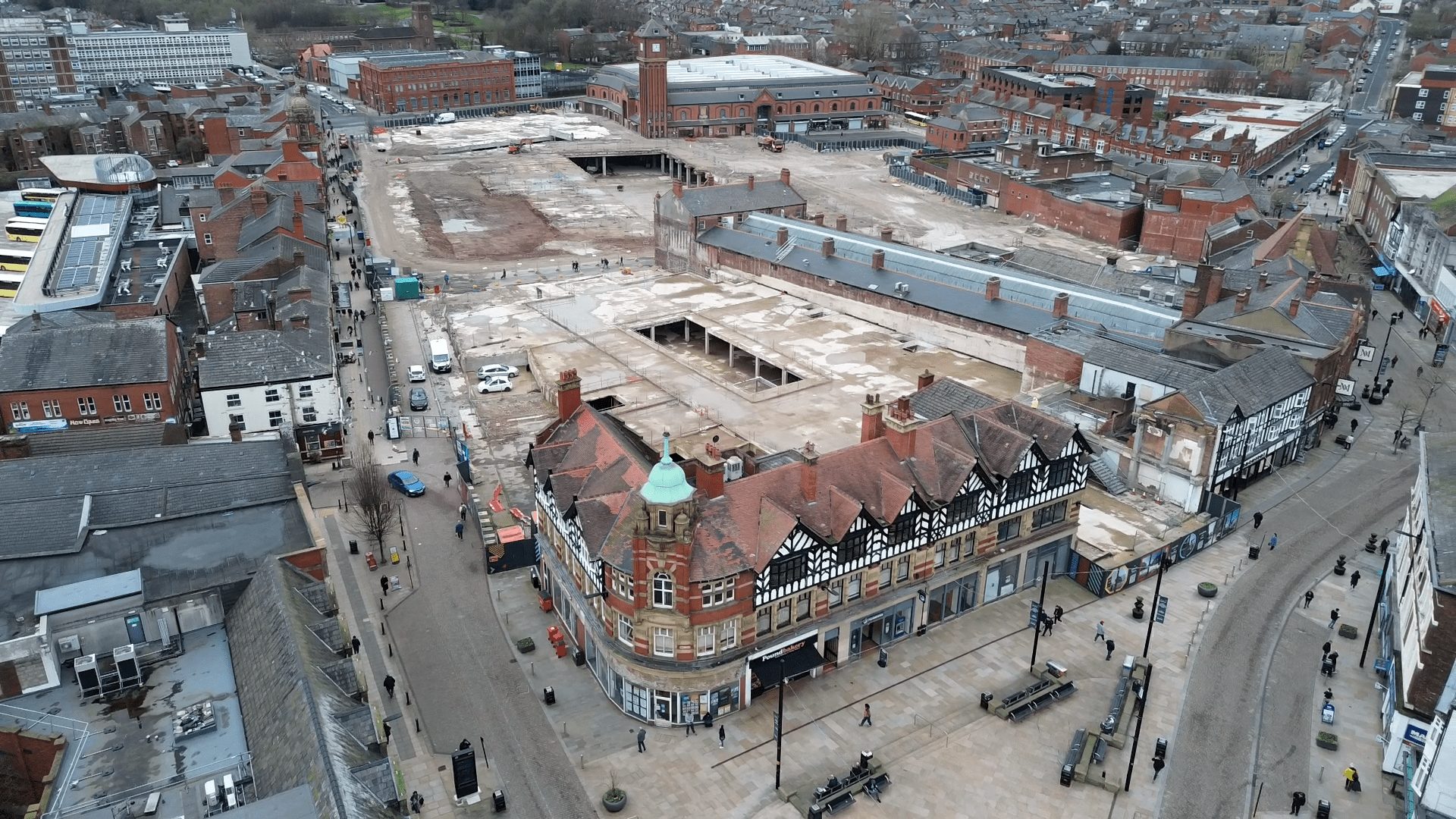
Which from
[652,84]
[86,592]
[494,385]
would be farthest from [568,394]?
[652,84]

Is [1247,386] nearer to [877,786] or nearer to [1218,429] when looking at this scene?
[1218,429]

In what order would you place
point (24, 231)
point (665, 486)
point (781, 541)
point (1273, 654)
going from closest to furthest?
1. point (665, 486)
2. point (781, 541)
3. point (1273, 654)
4. point (24, 231)

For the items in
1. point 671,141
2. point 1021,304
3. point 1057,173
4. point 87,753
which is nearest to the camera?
point 87,753

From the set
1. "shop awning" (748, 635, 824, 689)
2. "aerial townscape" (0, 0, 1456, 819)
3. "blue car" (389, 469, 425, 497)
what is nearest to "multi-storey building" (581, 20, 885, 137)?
"aerial townscape" (0, 0, 1456, 819)

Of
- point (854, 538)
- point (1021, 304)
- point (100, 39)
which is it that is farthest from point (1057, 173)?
point (100, 39)

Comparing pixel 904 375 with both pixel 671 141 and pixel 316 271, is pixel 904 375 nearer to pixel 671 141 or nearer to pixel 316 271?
pixel 316 271

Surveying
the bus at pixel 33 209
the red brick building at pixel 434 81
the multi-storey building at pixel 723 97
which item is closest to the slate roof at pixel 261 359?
the bus at pixel 33 209
